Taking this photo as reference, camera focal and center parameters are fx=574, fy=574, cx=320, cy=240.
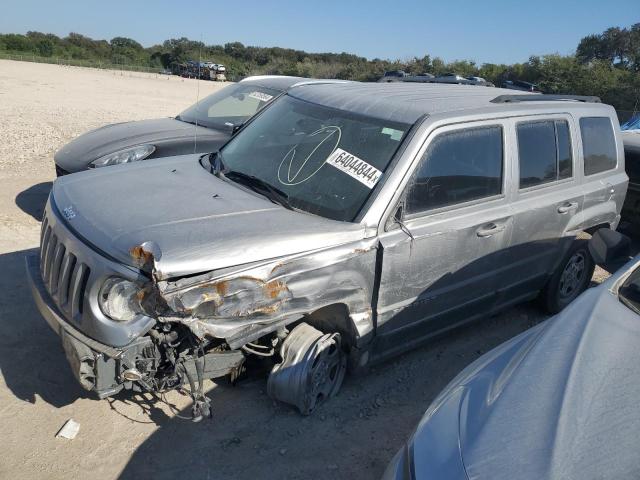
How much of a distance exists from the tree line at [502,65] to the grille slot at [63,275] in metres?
3.42

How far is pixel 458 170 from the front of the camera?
3.75 meters

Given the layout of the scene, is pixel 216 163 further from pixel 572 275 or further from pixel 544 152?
pixel 572 275

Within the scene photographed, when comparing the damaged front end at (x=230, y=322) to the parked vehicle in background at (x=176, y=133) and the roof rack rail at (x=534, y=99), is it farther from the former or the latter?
the parked vehicle in background at (x=176, y=133)

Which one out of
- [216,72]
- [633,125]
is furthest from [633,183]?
[216,72]

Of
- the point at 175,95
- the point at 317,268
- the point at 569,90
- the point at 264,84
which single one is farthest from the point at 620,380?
the point at 569,90

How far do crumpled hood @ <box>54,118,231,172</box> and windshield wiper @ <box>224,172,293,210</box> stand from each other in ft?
9.81

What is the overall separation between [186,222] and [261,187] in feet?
2.44

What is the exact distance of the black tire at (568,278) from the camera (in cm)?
501

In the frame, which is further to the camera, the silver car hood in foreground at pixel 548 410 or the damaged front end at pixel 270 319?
the damaged front end at pixel 270 319

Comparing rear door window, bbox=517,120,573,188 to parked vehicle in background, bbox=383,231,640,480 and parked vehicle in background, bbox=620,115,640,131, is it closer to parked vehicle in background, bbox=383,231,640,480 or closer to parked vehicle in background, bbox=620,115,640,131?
parked vehicle in background, bbox=383,231,640,480

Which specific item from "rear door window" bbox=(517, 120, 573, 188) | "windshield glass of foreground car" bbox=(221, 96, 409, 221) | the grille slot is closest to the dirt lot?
the grille slot

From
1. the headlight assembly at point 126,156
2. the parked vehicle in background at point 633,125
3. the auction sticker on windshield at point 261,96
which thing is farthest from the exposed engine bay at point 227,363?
the parked vehicle in background at point 633,125

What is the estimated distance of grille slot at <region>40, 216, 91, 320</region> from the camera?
9.46ft

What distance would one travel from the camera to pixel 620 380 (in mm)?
2201
